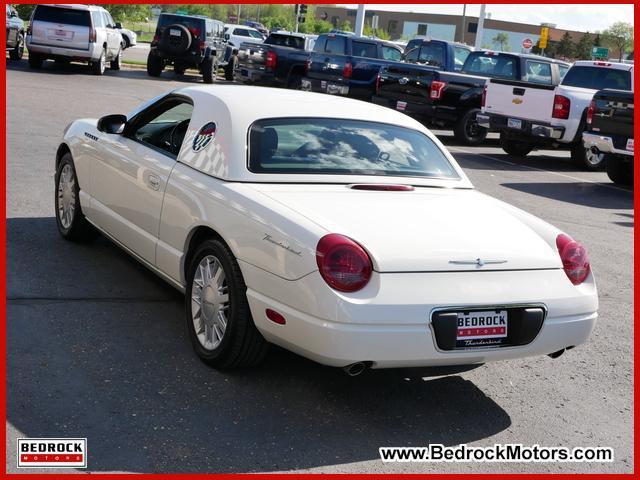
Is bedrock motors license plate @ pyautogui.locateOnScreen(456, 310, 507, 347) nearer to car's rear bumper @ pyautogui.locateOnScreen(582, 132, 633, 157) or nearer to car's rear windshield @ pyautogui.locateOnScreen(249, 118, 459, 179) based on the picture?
car's rear windshield @ pyautogui.locateOnScreen(249, 118, 459, 179)

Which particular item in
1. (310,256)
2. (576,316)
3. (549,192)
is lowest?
(549,192)

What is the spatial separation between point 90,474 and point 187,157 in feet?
7.75

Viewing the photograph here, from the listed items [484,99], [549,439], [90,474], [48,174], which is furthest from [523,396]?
[484,99]

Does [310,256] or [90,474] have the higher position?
[310,256]

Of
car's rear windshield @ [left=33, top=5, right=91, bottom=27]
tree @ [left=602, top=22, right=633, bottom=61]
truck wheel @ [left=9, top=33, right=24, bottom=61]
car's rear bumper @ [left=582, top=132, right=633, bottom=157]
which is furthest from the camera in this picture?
tree @ [left=602, top=22, right=633, bottom=61]

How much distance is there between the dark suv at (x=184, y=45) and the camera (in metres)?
27.7

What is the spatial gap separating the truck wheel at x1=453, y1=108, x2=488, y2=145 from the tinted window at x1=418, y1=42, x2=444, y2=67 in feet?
7.43

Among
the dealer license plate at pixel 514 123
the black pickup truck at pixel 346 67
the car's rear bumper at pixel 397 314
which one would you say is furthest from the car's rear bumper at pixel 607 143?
the car's rear bumper at pixel 397 314

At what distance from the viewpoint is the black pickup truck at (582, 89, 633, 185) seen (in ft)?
45.9

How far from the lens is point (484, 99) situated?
17.2m

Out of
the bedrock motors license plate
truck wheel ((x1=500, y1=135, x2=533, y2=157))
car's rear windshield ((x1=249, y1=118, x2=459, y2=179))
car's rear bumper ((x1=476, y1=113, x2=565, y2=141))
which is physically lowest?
truck wheel ((x1=500, y1=135, x2=533, y2=157))

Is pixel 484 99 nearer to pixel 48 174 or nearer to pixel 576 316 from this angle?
pixel 48 174

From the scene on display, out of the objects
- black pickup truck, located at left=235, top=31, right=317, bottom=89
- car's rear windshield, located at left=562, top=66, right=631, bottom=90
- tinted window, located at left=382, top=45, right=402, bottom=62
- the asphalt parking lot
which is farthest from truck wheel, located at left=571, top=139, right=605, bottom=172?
black pickup truck, located at left=235, top=31, right=317, bottom=89

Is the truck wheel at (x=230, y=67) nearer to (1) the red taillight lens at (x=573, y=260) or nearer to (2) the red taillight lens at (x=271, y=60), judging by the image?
(2) the red taillight lens at (x=271, y=60)
